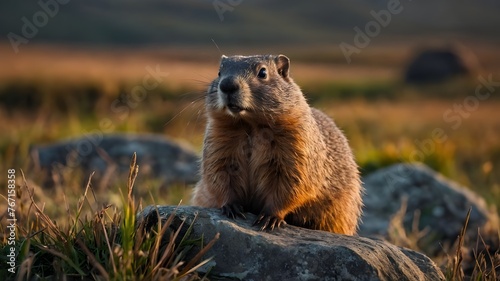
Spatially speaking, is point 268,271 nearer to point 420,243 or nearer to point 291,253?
point 291,253

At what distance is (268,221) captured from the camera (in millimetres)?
5910

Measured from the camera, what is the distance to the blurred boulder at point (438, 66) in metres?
48.8

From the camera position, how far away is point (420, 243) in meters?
9.73

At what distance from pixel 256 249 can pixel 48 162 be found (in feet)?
28.0

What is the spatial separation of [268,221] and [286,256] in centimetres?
79

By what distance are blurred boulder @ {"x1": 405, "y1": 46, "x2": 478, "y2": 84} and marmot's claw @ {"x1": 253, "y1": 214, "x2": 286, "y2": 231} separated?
44423mm

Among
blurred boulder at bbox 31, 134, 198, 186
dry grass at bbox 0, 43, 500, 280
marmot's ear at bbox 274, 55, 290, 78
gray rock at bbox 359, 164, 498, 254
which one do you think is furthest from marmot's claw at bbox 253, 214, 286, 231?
blurred boulder at bbox 31, 134, 198, 186

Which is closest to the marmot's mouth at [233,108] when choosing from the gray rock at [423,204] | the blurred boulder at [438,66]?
the gray rock at [423,204]

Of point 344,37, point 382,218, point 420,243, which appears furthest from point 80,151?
point 344,37

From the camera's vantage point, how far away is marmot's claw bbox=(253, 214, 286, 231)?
585 centimetres

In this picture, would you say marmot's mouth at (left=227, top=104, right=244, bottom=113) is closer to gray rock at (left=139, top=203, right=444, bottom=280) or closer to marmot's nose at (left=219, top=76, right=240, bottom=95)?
marmot's nose at (left=219, top=76, right=240, bottom=95)
